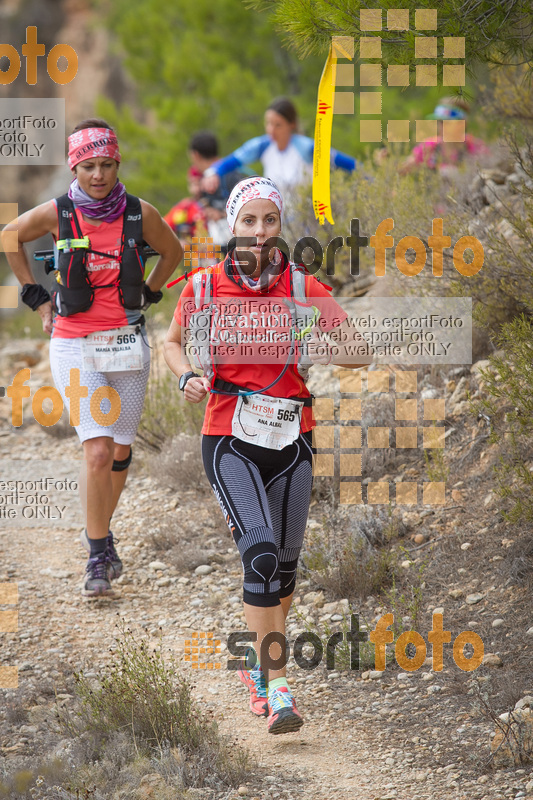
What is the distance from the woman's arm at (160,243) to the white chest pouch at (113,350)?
1.38ft

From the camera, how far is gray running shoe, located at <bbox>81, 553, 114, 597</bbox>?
5090 mm

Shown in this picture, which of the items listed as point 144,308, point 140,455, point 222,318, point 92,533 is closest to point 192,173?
point 140,455

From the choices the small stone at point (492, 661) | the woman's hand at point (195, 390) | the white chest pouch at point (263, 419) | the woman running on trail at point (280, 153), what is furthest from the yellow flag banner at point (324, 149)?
the woman running on trail at point (280, 153)

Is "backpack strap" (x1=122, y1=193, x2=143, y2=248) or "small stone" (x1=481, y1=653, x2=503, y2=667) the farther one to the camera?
"backpack strap" (x1=122, y1=193, x2=143, y2=248)

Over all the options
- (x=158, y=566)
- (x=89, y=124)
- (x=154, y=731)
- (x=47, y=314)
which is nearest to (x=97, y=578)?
(x=158, y=566)

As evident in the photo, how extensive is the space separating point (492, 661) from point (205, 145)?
6246 mm

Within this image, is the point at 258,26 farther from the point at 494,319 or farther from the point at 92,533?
the point at 92,533

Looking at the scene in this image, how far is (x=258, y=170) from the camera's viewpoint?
49.3 ft

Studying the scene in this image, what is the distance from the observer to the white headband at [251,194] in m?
3.61

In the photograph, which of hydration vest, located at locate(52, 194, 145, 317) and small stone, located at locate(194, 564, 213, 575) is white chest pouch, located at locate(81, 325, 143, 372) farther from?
small stone, located at locate(194, 564, 213, 575)

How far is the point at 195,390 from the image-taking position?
3.38m

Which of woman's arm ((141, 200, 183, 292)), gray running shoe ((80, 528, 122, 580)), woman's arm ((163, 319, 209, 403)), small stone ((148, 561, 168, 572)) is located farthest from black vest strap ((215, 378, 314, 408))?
small stone ((148, 561, 168, 572))

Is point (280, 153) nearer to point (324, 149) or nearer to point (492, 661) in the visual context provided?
point (324, 149)

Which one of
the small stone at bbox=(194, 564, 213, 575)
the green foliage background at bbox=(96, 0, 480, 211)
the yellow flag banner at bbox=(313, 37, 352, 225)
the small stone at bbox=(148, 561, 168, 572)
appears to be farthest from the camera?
the green foliage background at bbox=(96, 0, 480, 211)
